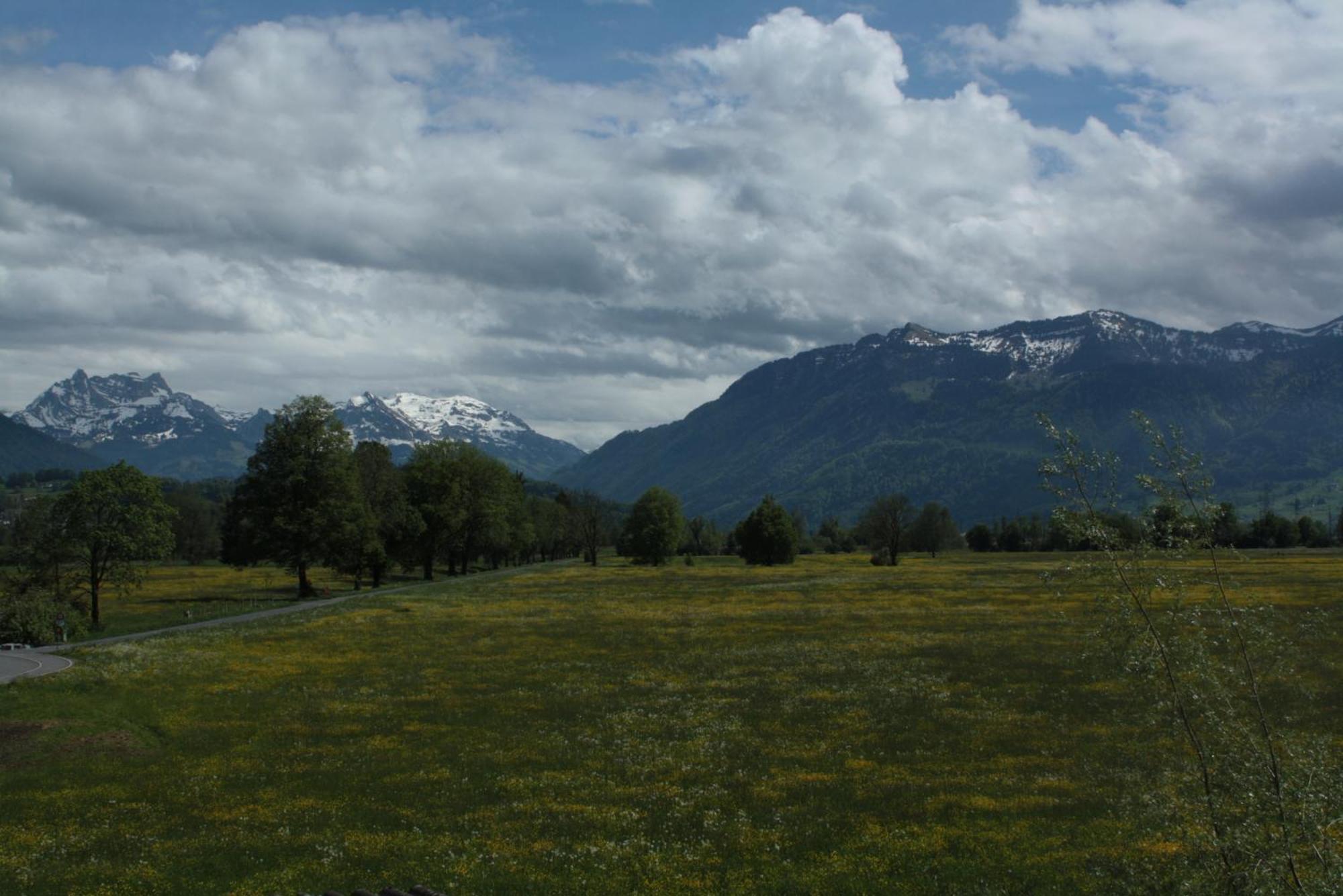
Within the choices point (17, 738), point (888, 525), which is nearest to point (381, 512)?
point (17, 738)

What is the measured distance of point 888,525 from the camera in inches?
6826

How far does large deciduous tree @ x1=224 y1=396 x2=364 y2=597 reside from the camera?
89.4 metres

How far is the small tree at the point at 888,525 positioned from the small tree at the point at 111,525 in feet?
421

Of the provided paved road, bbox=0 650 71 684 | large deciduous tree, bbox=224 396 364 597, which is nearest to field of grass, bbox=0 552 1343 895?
paved road, bbox=0 650 71 684

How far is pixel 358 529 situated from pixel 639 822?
7793cm

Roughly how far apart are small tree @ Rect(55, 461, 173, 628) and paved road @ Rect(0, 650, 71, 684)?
1960cm

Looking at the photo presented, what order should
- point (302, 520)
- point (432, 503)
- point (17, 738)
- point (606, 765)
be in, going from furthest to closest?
point (432, 503) < point (302, 520) < point (17, 738) < point (606, 765)

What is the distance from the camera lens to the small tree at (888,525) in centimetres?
17325

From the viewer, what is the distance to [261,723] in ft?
114

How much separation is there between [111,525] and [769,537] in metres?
119

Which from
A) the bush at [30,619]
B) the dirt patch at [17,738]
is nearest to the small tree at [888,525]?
the bush at [30,619]

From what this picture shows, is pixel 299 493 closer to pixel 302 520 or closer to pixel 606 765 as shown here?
pixel 302 520

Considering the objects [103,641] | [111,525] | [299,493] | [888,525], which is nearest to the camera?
[103,641]

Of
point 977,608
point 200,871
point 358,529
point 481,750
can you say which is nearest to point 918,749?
point 481,750
